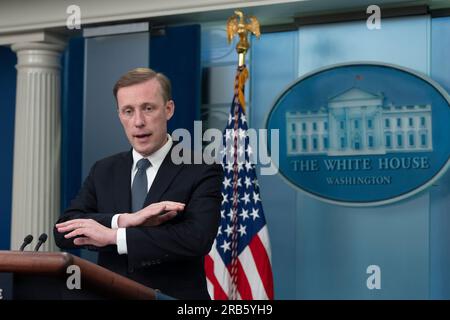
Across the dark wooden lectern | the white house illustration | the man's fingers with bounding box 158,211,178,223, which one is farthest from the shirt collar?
the white house illustration

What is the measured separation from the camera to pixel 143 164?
2.67 m

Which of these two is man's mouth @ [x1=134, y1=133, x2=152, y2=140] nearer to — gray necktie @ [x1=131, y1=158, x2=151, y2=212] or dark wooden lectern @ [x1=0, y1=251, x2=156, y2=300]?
gray necktie @ [x1=131, y1=158, x2=151, y2=212]

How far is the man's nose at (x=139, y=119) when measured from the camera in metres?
2.61

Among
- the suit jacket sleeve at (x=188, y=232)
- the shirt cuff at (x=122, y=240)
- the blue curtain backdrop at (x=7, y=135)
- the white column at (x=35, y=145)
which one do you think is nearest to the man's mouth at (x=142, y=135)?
the suit jacket sleeve at (x=188, y=232)

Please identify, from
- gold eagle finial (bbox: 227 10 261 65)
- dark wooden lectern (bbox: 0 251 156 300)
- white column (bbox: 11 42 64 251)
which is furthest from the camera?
white column (bbox: 11 42 64 251)

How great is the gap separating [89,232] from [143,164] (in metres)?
0.31

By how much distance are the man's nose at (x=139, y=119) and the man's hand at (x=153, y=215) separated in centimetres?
28

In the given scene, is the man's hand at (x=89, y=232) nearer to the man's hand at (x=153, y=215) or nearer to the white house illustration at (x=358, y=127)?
the man's hand at (x=153, y=215)

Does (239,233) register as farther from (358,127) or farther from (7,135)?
(7,135)

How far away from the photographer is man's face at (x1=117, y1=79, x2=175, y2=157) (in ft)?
8.62

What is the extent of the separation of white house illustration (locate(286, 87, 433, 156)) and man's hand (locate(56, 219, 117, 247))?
10.5 feet

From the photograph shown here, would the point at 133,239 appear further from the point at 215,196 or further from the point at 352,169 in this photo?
the point at 352,169

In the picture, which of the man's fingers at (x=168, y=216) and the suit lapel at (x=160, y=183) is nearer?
the man's fingers at (x=168, y=216)
